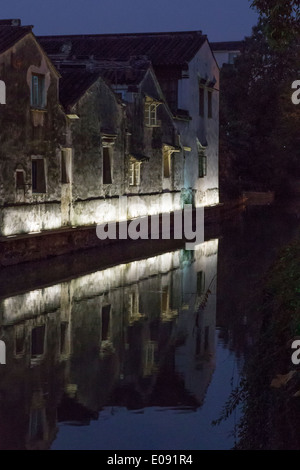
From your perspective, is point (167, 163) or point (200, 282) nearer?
point (200, 282)

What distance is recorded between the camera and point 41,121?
26156 millimetres

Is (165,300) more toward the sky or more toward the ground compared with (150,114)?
more toward the ground

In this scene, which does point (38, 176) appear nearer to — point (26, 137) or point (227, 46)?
point (26, 137)

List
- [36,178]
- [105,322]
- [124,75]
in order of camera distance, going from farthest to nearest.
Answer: [124,75] → [36,178] → [105,322]

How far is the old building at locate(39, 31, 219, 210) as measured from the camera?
1578 inches

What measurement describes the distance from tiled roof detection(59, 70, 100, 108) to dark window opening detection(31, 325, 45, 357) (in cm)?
1541

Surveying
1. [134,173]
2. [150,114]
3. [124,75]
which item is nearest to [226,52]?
[150,114]

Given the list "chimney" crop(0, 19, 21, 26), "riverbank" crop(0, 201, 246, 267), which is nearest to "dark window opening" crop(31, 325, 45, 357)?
"riverbank" crop(0, 201, 246, 267)

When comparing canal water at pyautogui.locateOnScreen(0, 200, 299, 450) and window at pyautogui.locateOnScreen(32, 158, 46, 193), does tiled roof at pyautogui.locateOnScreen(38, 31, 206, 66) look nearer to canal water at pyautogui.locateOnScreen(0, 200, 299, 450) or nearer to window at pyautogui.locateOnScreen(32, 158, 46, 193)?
window at pyautogui.locateOnScreen(32, 158, 46, 193)

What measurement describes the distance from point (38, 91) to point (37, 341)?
48.9 ft

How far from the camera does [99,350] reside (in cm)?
1182

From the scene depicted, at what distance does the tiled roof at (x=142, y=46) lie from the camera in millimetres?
40250

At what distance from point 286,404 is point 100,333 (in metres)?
5.50
